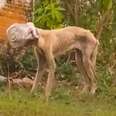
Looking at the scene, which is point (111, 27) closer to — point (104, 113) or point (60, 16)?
point (60, 16)

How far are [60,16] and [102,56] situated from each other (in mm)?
1800

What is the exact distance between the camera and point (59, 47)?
39.5 feet

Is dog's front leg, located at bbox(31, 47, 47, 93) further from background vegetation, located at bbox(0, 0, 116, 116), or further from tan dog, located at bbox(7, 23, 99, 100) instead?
background vegetation, located at bbox(0, 0, 116, 116)

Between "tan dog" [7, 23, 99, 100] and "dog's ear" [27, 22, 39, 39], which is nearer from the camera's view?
"dog's ear" [27, 22, 39, 39]

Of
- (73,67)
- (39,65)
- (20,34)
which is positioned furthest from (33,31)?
(73,67)

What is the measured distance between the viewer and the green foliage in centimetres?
1346

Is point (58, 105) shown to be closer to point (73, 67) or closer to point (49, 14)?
point (49, 14)

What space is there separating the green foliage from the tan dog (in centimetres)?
109

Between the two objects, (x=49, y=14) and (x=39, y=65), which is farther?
(x=49, y=14)

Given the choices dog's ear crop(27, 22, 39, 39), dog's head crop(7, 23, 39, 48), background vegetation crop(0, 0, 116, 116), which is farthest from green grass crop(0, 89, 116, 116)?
dog's ear crop(27, 22, 39, 39)

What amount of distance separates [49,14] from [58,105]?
3.69 meters

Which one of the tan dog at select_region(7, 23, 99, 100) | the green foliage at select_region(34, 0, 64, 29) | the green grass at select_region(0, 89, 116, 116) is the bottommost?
the green grass at select_region(0, 89, 116, 116)

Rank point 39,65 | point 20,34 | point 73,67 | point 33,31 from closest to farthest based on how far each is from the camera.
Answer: point 20,34
point 33,31
point 39,65
point 73,67

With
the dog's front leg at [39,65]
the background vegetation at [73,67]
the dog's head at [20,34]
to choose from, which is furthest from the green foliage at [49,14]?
the dog's head at [20,34]
